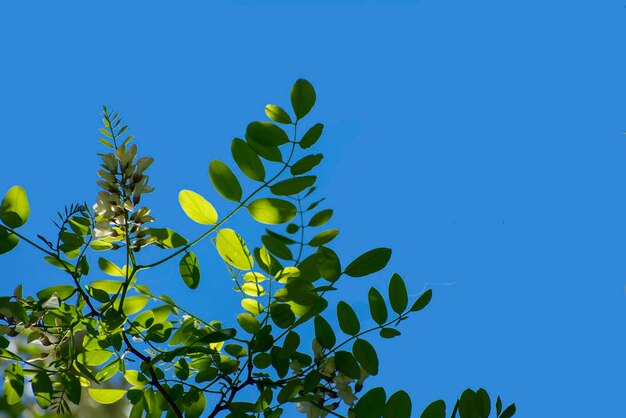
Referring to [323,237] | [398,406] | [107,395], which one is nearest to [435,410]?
[398,406]

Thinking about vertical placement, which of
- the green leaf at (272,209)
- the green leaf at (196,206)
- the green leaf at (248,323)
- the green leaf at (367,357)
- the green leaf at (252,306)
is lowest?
the green leaf at (367,357)

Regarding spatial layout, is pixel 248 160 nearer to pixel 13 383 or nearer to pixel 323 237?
pixel 323 237

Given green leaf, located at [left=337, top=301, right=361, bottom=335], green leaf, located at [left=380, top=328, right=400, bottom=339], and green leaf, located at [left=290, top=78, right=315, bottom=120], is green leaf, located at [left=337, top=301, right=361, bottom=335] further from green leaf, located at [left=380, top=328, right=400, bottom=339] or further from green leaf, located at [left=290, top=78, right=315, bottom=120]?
green leaf, located at [left=290, top=78, right=315, bottom=120]

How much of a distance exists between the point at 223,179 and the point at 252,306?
9 cm

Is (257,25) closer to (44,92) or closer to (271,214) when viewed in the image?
(44,92)

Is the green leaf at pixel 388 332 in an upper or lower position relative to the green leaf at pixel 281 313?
upper

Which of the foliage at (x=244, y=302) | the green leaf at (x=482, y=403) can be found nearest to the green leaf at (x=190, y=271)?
the foliage at (x=244, y=302)

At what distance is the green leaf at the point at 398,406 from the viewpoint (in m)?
0.45

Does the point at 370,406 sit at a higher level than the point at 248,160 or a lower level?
lower

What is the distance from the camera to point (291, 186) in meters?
0.46

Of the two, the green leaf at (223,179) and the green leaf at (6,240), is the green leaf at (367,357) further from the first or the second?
the green leaf at (6,240)

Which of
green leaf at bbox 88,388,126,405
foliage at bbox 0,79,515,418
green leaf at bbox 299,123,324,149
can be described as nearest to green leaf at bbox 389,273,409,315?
foliage at bbox 0,79,515,418

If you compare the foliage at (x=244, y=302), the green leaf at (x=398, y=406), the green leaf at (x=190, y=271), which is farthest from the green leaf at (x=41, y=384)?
the green leaf at (x=398, y=406)

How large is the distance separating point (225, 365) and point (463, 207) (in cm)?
112
